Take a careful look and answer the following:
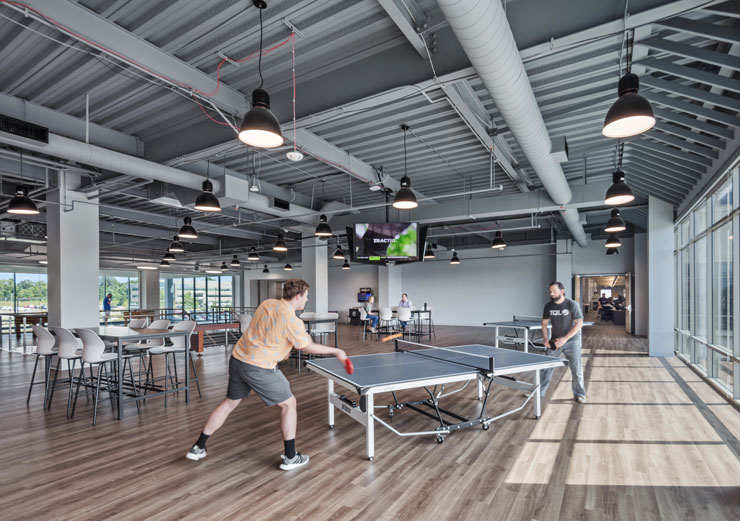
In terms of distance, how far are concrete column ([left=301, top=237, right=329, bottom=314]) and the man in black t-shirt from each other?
7.48 metres

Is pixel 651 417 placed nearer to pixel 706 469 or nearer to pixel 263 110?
pixel 706 469

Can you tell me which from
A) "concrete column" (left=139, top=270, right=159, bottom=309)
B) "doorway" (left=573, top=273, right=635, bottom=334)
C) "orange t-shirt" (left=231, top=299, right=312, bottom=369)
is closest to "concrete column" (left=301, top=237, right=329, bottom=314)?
"orange t-shirt" (left=231, top=299, right=312, bottom=369)

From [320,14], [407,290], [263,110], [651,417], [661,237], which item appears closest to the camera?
[263,110]

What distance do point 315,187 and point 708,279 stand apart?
747 centimetres

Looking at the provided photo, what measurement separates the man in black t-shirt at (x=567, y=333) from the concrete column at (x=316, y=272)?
24.5 ft

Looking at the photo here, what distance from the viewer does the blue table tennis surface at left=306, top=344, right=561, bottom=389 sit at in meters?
3.48

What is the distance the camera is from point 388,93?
4.10 meters

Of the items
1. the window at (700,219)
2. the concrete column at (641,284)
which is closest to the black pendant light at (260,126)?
→ the window at (700,219)

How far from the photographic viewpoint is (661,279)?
345 inches

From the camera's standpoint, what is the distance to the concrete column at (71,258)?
730 centimetres

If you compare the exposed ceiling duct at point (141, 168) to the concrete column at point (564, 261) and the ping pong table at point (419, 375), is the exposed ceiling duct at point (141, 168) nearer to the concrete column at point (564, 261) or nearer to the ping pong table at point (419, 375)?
the ping pong table at point (419, 375)

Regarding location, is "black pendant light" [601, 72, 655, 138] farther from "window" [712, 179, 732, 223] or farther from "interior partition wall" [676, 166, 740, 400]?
"window" [712, 179, 732, 223]

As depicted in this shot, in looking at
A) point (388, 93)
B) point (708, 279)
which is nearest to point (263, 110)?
point (388, 93)

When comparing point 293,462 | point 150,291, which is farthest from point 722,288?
point 150,291
